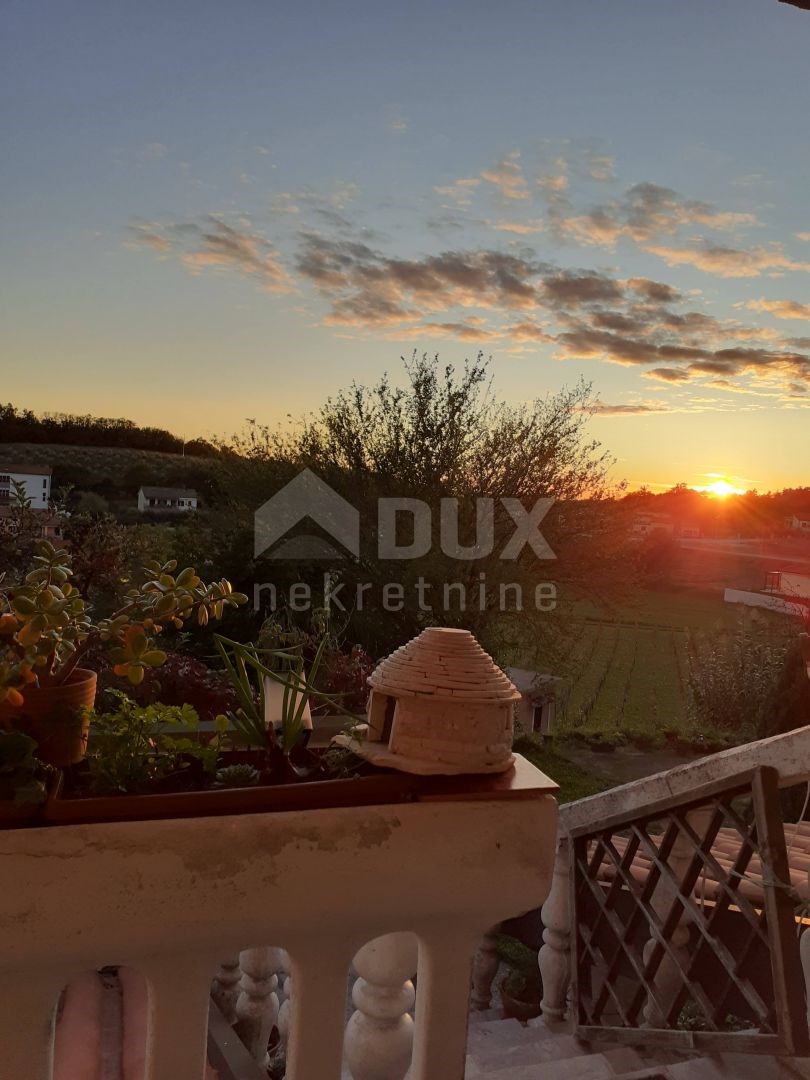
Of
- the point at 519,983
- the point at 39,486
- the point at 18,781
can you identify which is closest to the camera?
the point at 18,781

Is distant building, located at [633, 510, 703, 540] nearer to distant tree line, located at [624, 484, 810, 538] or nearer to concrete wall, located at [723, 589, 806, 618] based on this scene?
distant tree line, located at [624, 484, 810, 538]

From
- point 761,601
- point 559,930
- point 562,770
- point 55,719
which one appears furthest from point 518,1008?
point 761,601

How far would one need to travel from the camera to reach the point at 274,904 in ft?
1.85

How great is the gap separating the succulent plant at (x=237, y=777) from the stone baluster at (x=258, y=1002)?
0.63 m

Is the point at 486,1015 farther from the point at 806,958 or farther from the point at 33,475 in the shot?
the point at 33,475

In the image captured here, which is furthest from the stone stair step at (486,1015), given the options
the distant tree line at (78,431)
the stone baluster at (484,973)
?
the distant tree line at (78,431)

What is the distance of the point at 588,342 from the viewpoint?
21.7ft

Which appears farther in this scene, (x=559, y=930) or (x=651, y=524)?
(x=651, y=524)

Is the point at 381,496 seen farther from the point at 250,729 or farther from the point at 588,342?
the point at 250,729

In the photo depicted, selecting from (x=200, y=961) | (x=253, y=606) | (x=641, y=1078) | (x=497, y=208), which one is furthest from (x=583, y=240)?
(x=200, y=961)

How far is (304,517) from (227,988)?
529cm

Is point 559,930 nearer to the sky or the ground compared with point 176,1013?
nearer to the ground

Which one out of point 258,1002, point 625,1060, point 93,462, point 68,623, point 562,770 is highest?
point 93,462

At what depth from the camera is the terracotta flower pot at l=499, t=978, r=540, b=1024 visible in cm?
245
